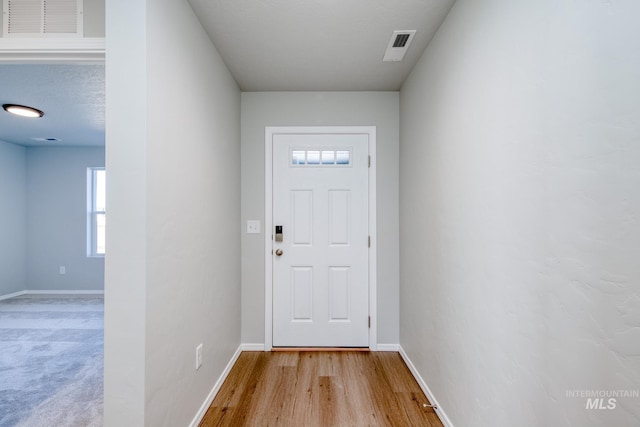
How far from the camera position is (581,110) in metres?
0.82

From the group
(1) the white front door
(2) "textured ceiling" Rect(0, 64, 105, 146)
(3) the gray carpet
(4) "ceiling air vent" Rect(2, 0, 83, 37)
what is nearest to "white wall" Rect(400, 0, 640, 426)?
(1) the white front door

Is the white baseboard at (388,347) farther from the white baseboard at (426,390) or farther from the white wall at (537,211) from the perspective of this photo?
the white wall at (537,211)

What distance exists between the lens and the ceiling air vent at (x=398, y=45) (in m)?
1.85

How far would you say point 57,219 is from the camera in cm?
477

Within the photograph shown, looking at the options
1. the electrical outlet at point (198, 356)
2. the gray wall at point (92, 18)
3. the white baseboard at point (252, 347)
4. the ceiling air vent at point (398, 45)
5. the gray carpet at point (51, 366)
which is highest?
the ceiling air vent at point (398, 45)

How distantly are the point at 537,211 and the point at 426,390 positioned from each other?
5.28 ft

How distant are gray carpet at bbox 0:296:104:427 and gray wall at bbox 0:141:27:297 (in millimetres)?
664

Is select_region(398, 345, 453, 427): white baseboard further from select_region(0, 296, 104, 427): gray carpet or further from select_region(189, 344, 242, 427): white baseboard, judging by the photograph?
select_region(0, 296, 104, 427): gray carpet

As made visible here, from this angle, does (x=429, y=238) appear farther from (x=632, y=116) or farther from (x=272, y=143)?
(x=272, y=143)

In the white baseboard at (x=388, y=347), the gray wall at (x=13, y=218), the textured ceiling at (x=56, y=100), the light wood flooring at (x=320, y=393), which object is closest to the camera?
the light wood flooring at (x=320, y=393)

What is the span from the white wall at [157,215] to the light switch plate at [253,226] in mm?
792

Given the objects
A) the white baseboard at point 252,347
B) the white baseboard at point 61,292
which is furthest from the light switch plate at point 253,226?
the white baseboard at point 61,292

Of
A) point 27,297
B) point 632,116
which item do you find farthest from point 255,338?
point 27,297

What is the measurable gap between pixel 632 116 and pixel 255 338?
285 centimetres
